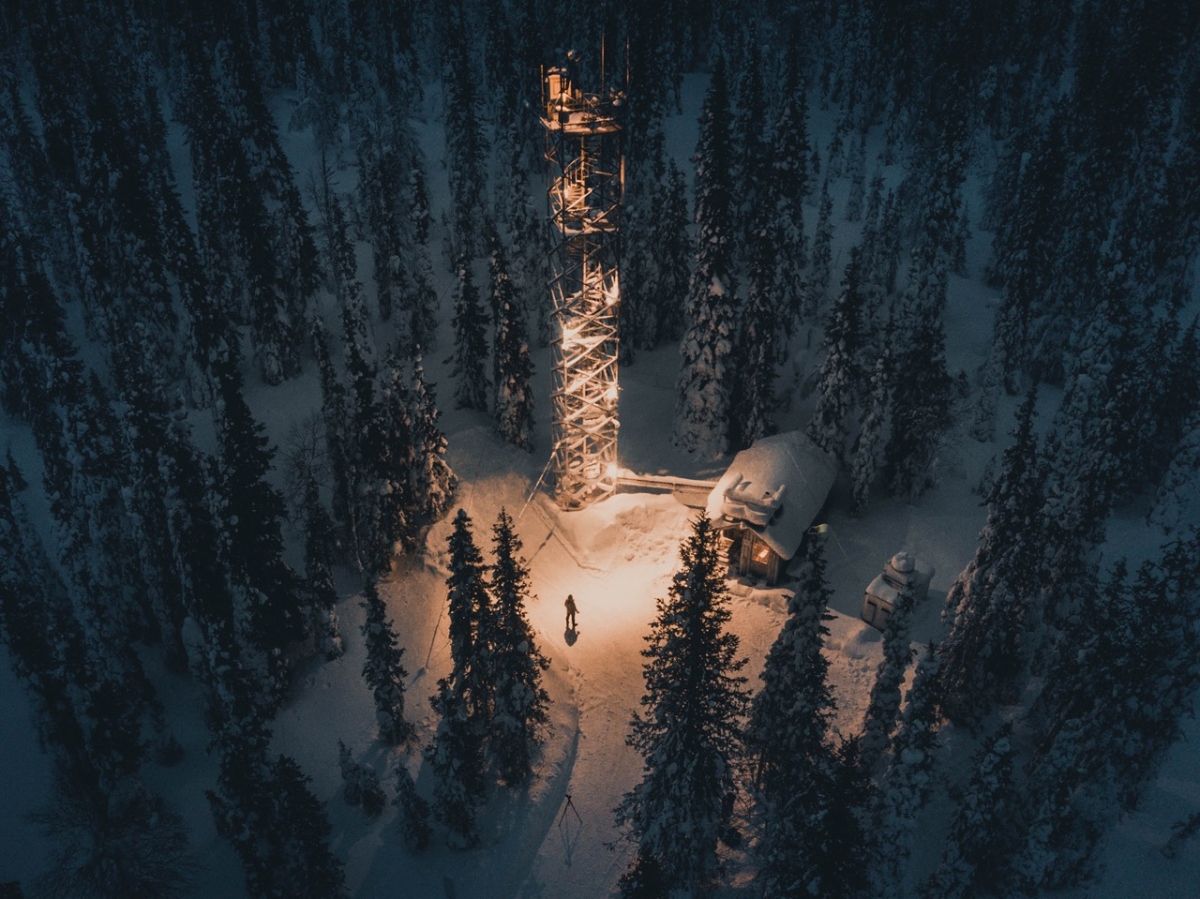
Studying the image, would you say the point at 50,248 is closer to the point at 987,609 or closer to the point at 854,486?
the point at 854,486

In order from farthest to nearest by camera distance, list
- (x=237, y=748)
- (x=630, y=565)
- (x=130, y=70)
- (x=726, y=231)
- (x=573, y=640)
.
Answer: (x=130, y=70) → (x=726, y=231) → (x=630, y=565) → (x=573, y=640) → (x=237, y=748)

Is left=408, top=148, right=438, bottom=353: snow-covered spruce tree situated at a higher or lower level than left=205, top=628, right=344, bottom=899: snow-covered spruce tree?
higher

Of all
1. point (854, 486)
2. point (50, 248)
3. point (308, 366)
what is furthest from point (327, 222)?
point (854, 486)

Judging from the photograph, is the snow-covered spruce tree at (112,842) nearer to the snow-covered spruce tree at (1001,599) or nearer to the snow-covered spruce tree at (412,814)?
the snow-covered spruce tree at (412,814)

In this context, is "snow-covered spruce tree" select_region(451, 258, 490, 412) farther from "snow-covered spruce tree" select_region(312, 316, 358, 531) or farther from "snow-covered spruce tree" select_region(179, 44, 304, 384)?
"snow-covered spruce tree" select_region(179, 44, 304, 384)

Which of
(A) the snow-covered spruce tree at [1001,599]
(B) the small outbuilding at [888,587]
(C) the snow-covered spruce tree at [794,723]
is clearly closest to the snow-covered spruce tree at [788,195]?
(B) the small outbuilding at [888,587]

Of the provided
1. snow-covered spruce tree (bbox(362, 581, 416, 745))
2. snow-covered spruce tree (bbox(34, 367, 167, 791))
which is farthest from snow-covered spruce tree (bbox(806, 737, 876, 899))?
snow-covered spruce tree (bbox(34, 367, 167, 791))
